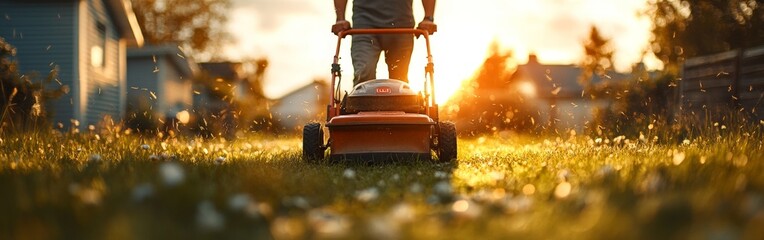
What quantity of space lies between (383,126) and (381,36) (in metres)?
1.51

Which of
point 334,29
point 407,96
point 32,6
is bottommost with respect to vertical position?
point 407,96

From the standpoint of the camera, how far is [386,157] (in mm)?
5656

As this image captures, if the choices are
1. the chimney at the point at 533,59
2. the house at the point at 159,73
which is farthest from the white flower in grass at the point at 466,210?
the chimney at the point at 533,59

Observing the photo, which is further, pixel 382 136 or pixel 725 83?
pixel 725 83

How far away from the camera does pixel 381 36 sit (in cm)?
694

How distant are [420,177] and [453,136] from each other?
1.56m

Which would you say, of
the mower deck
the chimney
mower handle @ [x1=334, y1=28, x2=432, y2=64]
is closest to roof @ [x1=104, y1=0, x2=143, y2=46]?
mower handle @ [x1=334, y1=28, x2=432, y2=64]

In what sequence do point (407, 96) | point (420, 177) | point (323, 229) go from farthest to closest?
point (407, 96) → point (420, 177) → point (323, 229)

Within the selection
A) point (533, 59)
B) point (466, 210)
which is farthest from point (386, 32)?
point (533, 59)

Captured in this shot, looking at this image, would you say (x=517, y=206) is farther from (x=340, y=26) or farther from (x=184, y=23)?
(x=184, y=23)

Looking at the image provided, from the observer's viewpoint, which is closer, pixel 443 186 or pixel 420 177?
pixel 443 186

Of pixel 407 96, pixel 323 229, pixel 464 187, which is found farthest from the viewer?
pixel 407 96

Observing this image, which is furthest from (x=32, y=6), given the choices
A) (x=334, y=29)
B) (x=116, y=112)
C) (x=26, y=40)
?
(x=334, y=29)

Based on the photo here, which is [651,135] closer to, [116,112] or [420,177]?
[420,177]
